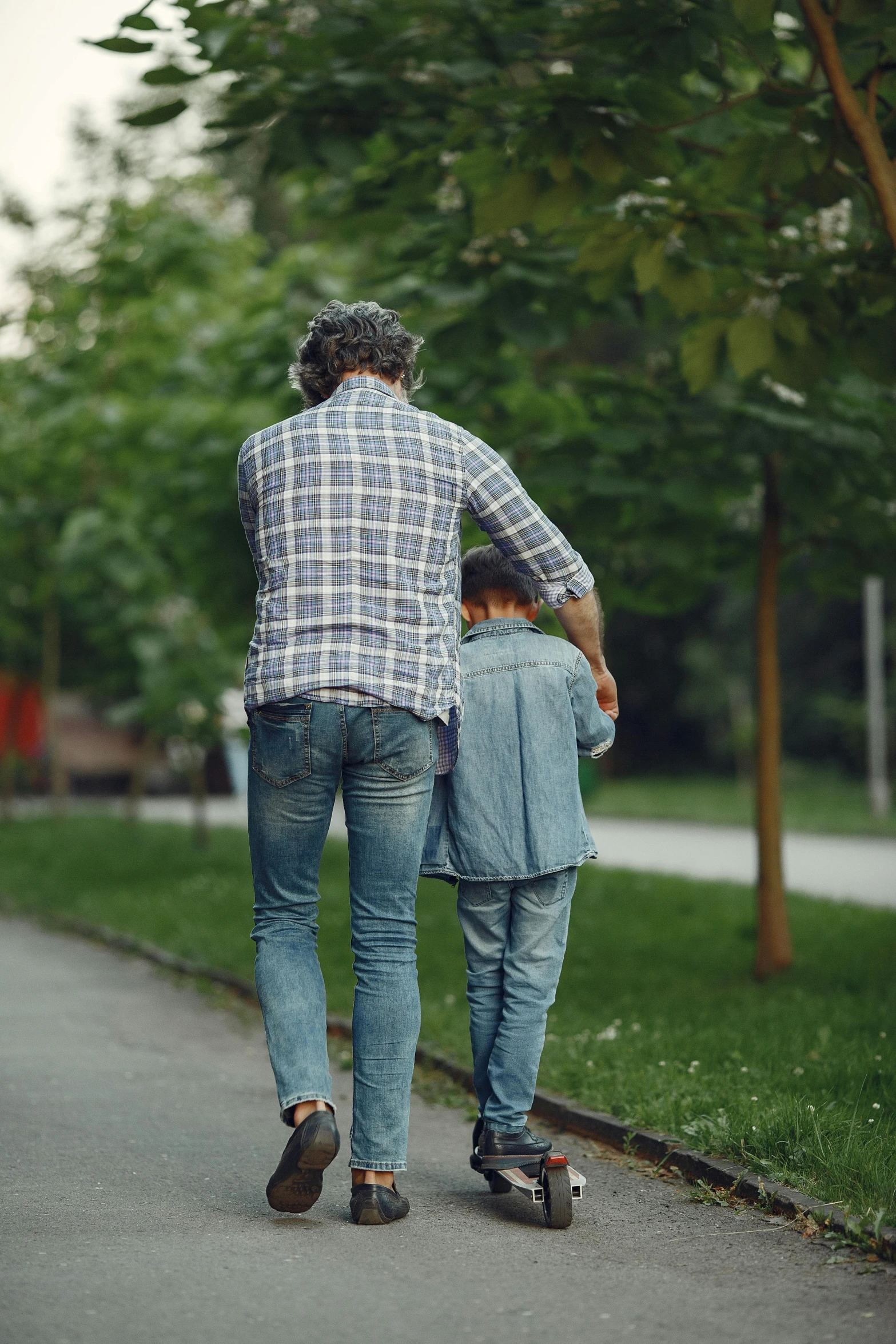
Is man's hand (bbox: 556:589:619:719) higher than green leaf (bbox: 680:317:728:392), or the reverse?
green leaf (bbox: 680:317:728:392)

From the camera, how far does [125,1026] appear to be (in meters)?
7.28

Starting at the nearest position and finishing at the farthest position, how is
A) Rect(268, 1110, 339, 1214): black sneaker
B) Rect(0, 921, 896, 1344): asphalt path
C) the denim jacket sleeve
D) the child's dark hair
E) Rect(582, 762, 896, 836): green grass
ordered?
1. Rect(0, 921, 896, 1344): asphalt path
2. Rect(268, 1110, 339, 1214): black sneaker
3. the denim jacket sleeve
4. the child's dark hair
5. Rect(582, 762, 896, 836): green grass

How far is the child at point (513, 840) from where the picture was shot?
390 cm

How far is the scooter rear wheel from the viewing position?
374cm

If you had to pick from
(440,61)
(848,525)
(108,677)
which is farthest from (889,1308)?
(108,677)

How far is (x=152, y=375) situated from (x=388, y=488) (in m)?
12.0

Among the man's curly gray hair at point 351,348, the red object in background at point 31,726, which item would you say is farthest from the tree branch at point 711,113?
the red object in background at point 31,726

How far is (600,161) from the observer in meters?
5.19

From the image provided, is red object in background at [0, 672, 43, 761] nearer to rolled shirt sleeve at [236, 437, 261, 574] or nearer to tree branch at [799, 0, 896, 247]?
tree branch at [799, 0, 896, 247]

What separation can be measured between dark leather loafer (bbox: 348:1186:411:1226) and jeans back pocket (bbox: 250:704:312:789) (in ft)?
3.15

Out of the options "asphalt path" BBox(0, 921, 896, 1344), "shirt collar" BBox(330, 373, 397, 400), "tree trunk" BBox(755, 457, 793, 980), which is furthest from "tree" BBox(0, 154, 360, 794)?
"asphalt path" BBox(0, 921, 896, 1344)

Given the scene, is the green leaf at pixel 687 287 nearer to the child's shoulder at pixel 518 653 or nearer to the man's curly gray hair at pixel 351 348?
the man's curly gray hair at pixel 351 348

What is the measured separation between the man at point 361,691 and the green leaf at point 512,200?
1638mm

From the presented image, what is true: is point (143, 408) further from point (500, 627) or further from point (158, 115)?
point (500, 627)
